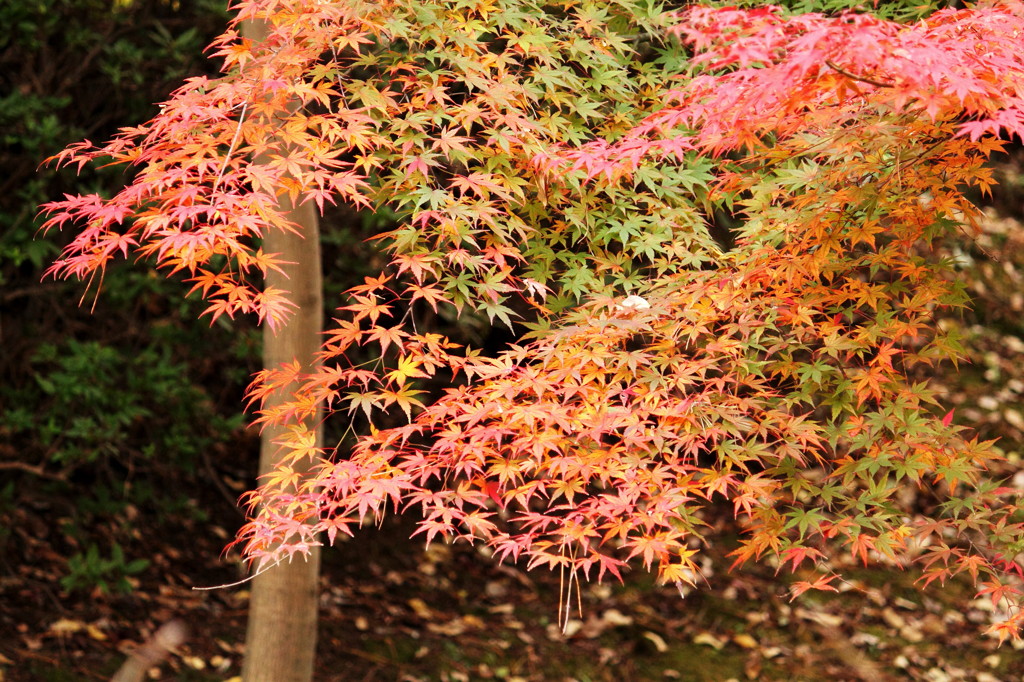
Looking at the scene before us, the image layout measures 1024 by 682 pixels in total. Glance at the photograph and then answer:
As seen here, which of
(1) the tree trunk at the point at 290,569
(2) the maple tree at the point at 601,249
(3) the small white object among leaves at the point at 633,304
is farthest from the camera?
(1) the tree trunk at the point at 290,569

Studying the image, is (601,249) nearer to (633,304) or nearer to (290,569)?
(633,304)

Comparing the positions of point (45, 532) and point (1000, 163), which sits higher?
point (1000, 163)

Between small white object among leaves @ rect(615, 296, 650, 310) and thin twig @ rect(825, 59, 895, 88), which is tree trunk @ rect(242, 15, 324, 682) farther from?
thin twig @ rect(825, 59, 895, 88)

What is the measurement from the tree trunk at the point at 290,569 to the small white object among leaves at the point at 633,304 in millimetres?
1621

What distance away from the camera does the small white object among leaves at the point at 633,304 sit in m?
2.48

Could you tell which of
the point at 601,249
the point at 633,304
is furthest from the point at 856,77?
the point at 601,249

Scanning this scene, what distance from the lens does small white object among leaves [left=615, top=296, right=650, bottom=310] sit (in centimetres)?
248

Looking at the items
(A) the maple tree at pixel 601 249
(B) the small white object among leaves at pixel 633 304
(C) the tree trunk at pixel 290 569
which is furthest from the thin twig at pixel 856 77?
(C) the tree trunk at pixel 290 569

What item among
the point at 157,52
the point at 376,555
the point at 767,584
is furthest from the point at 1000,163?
the point at 157,52

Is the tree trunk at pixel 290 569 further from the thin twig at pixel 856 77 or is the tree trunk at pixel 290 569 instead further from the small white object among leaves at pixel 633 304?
the thin twig at pixel 856 77

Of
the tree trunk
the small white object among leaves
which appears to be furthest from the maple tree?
the tree trunk

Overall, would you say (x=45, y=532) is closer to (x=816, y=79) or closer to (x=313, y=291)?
(x=313, y=291)

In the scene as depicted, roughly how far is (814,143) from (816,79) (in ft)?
1.71

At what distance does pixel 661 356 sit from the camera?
244 cm
